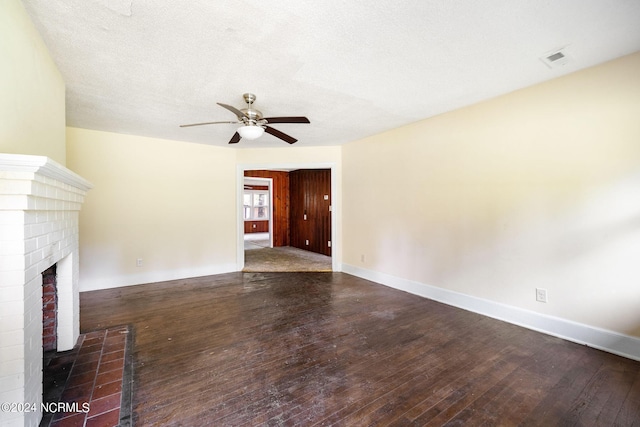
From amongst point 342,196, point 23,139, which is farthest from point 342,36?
point 342,196

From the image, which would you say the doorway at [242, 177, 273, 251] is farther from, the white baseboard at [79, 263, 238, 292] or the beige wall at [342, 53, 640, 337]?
the beige wall at [342, 53, 640, 337]

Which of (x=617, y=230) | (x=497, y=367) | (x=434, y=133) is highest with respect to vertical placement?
(x=434, y=133)

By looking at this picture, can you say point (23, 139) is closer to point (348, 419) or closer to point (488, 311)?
point (348, 419)

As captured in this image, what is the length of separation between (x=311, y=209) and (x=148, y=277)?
13.1 ft

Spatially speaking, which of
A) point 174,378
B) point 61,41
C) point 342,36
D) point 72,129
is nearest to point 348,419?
point 174,378

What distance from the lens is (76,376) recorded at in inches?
71.6

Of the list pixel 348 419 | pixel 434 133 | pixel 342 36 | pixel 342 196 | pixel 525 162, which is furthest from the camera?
pixel 342 196

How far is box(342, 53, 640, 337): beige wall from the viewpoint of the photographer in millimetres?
2084

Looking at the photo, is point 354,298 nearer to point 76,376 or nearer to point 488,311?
point 488,311

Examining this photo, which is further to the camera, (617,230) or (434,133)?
(434,133)

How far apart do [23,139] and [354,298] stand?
334cm

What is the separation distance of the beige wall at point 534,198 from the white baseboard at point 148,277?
125 inches

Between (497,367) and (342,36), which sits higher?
(342,36)

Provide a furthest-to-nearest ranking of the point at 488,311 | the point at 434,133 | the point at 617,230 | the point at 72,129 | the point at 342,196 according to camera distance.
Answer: the point at 342,196, the point at 72,129, the point at 434,133, the point at 488,311, the point at 617,230
